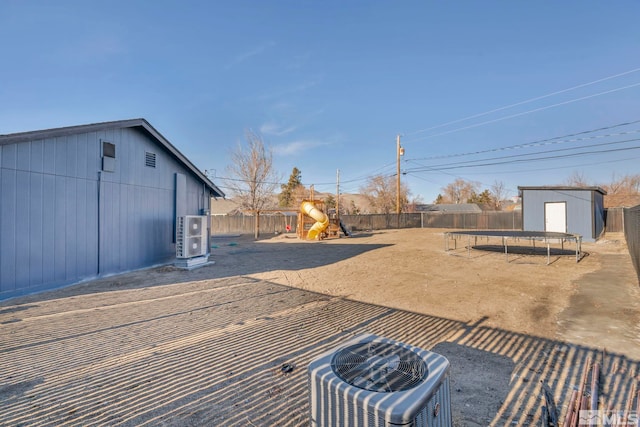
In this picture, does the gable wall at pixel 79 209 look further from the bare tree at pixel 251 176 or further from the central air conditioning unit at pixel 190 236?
the bare tree at pixel 251 176

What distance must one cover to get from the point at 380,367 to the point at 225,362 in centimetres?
227

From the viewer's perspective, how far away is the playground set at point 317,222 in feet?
62.1

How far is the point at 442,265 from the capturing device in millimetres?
9398

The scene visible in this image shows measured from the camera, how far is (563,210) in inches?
585

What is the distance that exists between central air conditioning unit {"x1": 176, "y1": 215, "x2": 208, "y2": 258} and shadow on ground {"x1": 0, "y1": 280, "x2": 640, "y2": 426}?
3.81 m

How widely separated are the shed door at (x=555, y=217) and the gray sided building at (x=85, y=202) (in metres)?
17.7

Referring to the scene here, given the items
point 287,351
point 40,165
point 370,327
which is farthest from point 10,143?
point 370,327

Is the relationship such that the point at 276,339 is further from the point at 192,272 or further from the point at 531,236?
the point at 531,236

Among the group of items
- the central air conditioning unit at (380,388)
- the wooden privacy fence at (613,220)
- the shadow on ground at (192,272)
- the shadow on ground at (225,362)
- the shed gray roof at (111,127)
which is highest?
the shed gray roof at (111,127)

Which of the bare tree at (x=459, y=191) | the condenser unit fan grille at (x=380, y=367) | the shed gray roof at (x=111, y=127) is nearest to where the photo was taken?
the condenser unit fan grille at (x=380, y=367)

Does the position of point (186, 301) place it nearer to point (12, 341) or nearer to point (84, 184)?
point (12, 341)

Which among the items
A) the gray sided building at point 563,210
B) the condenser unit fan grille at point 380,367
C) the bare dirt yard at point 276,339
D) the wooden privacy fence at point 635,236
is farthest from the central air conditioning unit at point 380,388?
the gray sided building at point 563,210

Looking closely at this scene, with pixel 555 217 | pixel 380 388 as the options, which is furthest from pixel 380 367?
pixel 555 217

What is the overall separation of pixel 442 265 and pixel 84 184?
10.5m
